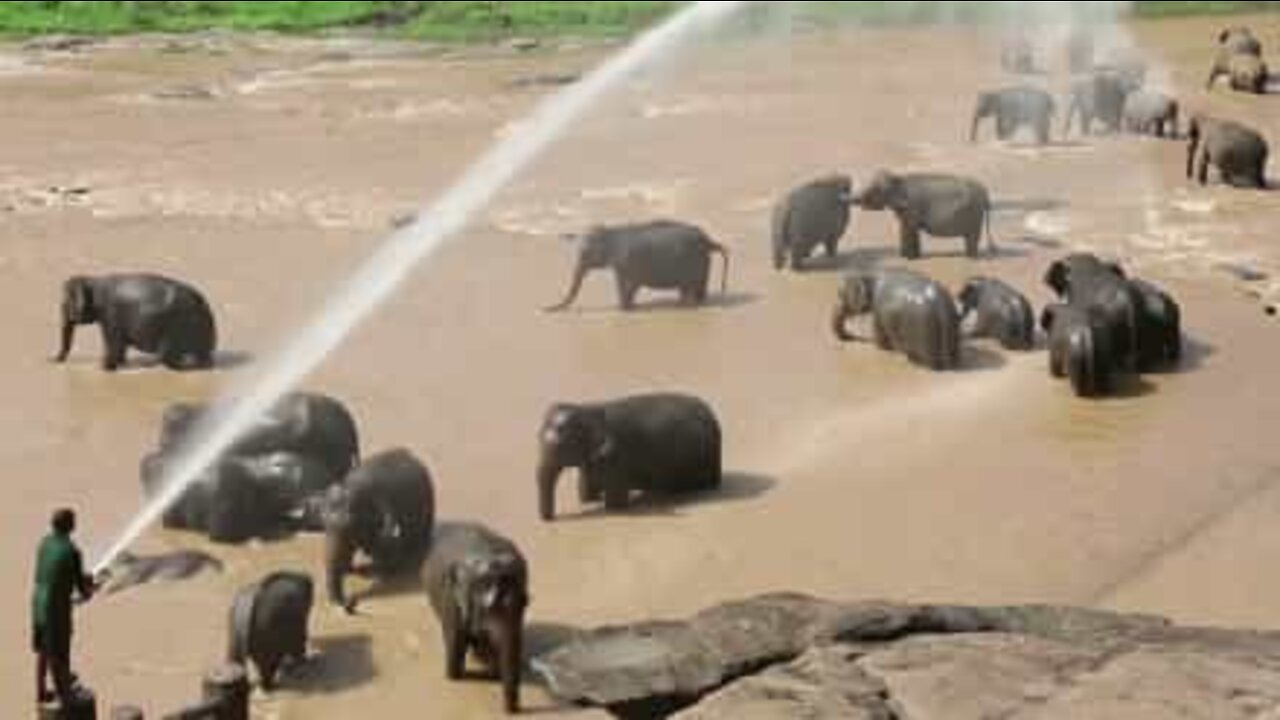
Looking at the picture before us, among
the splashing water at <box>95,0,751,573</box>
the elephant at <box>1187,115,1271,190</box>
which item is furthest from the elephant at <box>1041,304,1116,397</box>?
the elephant at <box>1187,115,1271,190</box>

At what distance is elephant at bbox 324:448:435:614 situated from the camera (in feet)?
51.6

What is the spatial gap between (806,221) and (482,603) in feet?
49.3

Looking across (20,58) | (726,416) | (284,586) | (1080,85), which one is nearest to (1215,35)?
(1080,85)

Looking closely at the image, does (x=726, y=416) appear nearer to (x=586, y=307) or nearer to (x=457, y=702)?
(x=586, y=307)

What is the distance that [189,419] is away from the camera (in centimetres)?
1866

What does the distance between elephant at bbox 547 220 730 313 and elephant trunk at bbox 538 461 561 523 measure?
8.30 meters

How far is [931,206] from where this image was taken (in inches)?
1124

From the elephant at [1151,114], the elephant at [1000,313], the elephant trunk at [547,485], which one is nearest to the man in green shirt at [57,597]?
the elephant trunk at [547,485]

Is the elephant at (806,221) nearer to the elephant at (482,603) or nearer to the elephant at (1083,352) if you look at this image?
the elephant at (1083,352)

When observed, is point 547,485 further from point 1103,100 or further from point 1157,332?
point 1103,100

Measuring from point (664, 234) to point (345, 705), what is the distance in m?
12.8

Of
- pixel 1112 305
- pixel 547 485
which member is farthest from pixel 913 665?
pixel 1112 305

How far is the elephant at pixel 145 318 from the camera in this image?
23172 millimetres

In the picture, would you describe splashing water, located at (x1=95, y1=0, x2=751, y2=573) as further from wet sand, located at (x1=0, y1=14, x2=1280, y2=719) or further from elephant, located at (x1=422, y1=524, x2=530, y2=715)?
elephant, located at (x1=422, y1=524, x2=530, y2=715)
